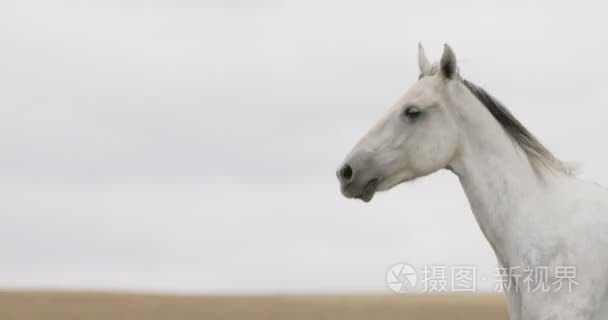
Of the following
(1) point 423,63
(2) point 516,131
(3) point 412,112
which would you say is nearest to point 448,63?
(1) point 423,63

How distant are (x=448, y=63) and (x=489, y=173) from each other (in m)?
0.88

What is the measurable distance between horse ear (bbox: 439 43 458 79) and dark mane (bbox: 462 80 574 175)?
17cm

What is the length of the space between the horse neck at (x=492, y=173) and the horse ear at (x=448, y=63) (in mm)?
182

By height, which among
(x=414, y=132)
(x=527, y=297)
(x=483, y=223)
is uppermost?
(x=414, y=132)

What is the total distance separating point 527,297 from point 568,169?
1.17 meters

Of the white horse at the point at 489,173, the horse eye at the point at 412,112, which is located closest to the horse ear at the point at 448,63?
the white horse at the point at 489,173

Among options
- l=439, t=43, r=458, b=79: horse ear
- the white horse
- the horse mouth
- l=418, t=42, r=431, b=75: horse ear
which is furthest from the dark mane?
the horse mouth

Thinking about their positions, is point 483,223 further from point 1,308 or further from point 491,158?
point 1,308

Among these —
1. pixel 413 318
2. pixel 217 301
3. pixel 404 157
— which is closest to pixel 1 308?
pixel 217 301

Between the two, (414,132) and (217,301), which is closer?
(414,132)

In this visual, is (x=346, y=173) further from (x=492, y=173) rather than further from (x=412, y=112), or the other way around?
(x=492, y=173)

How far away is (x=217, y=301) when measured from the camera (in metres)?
19.1

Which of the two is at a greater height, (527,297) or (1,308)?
(1,308)

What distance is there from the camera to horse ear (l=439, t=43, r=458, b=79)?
8.54 m
